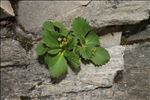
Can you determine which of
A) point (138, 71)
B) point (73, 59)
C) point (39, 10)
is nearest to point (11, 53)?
point (39, 10)

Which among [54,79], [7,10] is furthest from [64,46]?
[7,10]

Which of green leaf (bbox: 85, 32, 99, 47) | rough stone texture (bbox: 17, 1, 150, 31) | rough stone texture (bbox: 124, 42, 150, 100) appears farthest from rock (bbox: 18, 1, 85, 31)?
rough stone texture (bbox: 124, 42, 150, 100)

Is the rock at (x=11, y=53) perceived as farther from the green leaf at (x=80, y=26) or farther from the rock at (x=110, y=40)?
the rock at (x=110, y=40)

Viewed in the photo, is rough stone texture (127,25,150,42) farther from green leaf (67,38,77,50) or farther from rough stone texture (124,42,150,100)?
green leaf (67,38,77,50)

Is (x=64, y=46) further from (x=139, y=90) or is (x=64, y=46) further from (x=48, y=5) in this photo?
(x=139, y=90)

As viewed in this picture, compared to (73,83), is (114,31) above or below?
above

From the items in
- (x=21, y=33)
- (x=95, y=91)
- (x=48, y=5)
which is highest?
(x=48, y=5)
